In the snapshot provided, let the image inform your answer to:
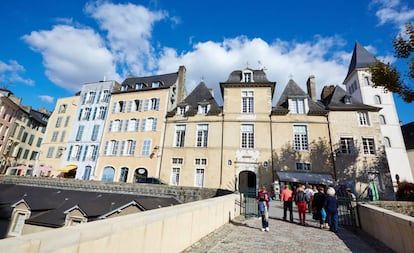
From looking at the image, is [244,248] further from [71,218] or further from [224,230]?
[71,218]

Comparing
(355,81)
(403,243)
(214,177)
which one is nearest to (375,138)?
(355,81)

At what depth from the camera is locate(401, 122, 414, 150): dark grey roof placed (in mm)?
26233

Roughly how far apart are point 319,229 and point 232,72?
16.9 meters

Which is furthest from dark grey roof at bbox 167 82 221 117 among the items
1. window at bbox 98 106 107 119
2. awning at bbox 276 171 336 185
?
window at bbox 98 106 107 119

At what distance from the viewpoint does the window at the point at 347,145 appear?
53.8 ft

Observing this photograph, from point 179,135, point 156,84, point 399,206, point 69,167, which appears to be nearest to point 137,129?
point 179,135

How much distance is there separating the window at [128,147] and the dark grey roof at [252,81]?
36.5 ft

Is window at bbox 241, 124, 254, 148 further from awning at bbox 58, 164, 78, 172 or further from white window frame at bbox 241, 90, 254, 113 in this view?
awning at bbox 58, 164, 78, 172

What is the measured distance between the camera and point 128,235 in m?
2.35

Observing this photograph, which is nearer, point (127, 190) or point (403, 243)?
point (403, 243)

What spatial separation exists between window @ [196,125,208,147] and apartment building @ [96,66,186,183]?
3840 mm

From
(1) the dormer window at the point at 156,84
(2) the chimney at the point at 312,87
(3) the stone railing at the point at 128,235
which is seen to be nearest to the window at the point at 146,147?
(1) the dormer window at the point at 156,84

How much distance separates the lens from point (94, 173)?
2106 centimetres

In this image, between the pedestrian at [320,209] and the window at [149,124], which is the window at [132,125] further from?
the pedestrian at [320,209]
